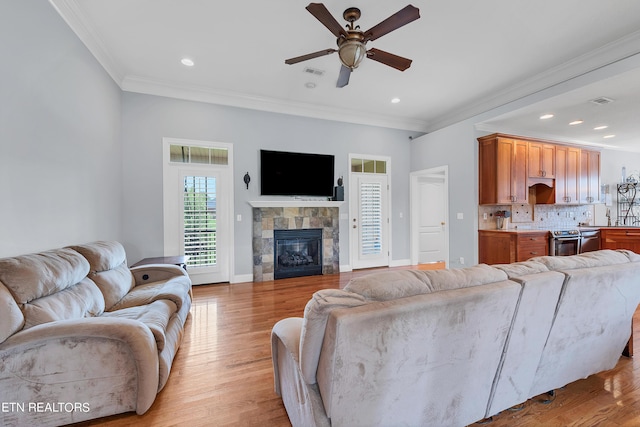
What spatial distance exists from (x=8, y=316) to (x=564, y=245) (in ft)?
22.5

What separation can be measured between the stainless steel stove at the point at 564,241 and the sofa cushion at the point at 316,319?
17.0 ft

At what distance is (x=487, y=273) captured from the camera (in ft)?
4.37

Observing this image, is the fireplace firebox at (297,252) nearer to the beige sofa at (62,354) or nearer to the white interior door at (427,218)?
the white interior door at (427,218)

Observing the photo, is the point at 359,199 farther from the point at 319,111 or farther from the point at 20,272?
the point at 20,272

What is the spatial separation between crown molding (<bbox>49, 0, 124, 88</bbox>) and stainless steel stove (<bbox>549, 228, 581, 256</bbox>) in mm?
7007

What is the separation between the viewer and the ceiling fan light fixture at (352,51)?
241cm

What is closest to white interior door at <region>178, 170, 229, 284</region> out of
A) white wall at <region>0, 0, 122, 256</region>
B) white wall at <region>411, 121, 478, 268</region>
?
white wall at <region>0, 0, 122, 256</region>

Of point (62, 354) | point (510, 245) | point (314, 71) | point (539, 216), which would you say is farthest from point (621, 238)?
point (62, 354)

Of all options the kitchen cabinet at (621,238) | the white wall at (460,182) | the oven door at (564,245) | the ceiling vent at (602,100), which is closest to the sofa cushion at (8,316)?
the white wall at (460,182)

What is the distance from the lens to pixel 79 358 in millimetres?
1524

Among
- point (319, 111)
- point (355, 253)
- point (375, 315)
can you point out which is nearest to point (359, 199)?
point (355, 253)

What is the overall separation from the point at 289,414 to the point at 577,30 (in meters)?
4.48

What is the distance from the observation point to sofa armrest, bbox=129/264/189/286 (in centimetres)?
308

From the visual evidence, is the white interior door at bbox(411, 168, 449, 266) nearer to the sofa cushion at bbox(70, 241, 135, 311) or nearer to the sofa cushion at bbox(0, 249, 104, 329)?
the sofa cushion at bbox(70, 241, 135, 311)
